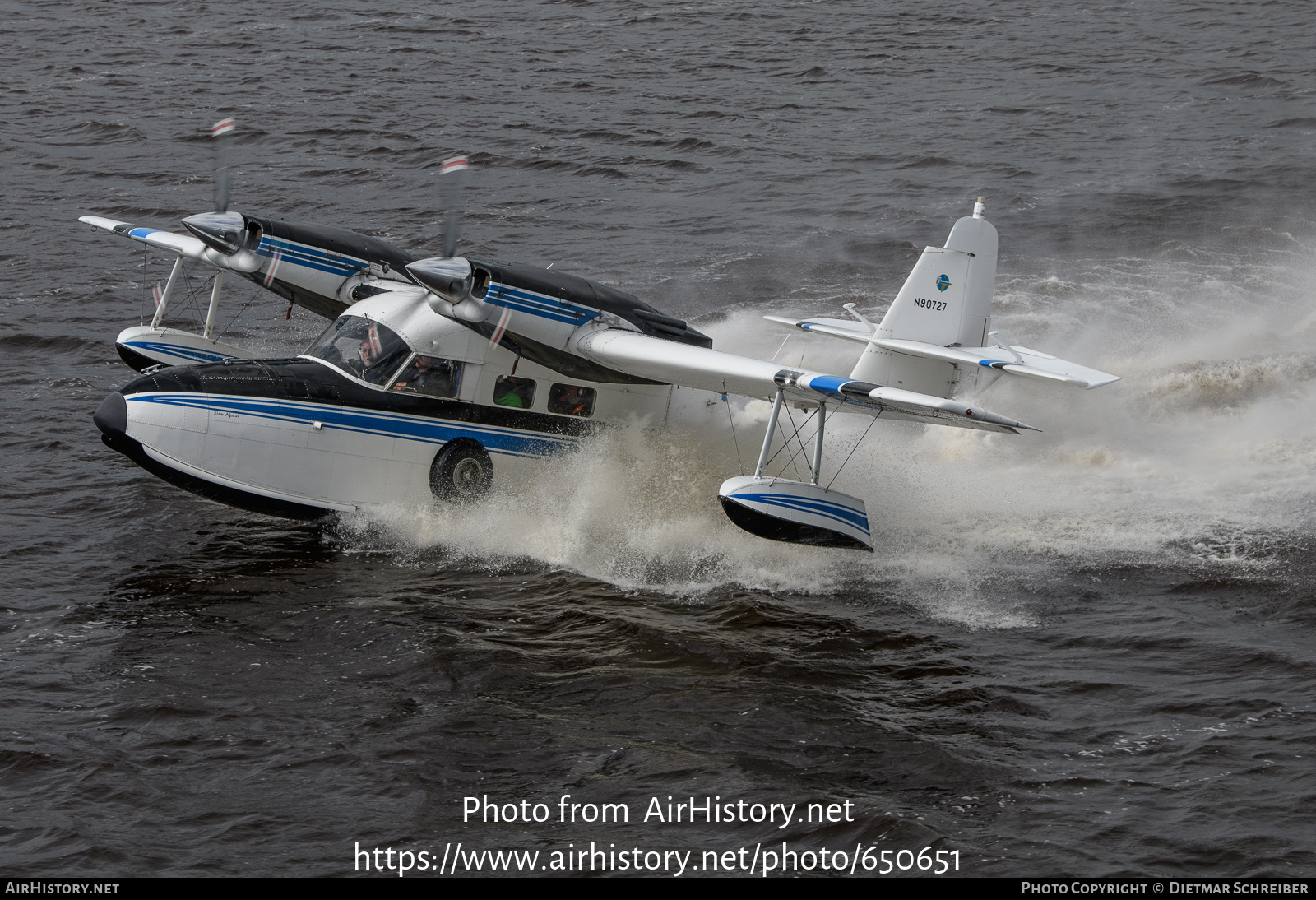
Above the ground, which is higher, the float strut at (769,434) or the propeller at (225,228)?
the propeller at (225,228)

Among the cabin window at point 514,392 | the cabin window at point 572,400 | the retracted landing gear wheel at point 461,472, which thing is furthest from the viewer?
the cabin window at point 572,400

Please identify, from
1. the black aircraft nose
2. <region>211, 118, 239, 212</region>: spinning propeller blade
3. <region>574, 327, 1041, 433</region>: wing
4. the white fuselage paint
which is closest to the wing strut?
<region>574, 327, 1041, 433</region>: wing

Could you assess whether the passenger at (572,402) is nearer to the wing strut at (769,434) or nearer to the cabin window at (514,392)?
the cabin window at (514,392)

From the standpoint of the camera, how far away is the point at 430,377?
1450cm

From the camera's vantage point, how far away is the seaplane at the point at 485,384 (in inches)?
→ 531

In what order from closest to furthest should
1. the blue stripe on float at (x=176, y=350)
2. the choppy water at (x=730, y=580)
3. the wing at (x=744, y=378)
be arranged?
the choppy water at (x=730, y=580), the wing at (x=744, y=378), the blue stripe on float at (x=176, y=350)

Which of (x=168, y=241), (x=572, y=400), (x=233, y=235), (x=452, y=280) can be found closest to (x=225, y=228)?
(x=233, y=235)

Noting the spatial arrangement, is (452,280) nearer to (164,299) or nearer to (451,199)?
(451,199)

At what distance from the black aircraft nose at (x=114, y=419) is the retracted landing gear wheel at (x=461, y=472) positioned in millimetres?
3327

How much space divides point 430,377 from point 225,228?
11.9ft

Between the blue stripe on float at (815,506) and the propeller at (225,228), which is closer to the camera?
the blue stripe on float at (815,506)

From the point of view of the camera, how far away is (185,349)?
17.6 meters

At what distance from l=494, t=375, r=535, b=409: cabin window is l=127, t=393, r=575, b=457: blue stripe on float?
1.05ft

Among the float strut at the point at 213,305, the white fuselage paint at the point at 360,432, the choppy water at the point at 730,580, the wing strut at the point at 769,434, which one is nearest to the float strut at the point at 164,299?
the float strut at the point at 213,305
